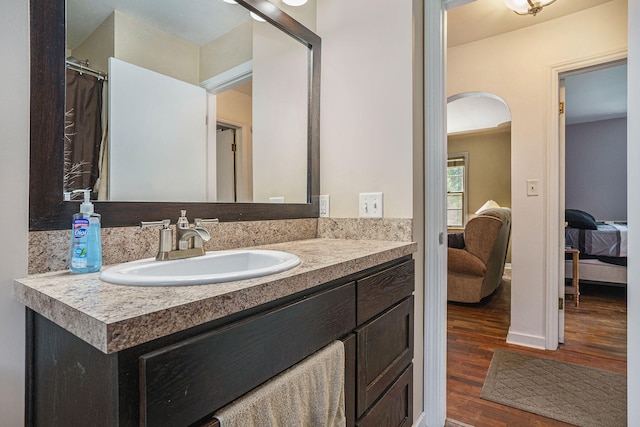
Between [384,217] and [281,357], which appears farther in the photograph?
[384,217]

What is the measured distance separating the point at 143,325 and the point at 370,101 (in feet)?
4.43

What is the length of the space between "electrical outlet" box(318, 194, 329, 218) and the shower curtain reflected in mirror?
3.22ft

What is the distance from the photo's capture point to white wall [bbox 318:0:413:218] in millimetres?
1439

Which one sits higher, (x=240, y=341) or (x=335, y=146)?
(x=335, y=146)

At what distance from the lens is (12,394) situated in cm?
72

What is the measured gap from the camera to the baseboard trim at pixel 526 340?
245cm

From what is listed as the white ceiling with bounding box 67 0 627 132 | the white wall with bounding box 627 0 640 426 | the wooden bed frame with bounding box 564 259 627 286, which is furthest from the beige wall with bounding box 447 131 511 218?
the white wall with bounding box 627 0 640 426

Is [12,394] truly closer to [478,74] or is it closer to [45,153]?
[45,153]

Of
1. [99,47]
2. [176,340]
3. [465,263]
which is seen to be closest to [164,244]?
[176,340]

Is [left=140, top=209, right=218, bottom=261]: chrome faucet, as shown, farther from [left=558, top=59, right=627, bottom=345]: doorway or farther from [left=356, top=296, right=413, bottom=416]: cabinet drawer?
[left=558, top=59, right=627, bottom=345]: doorway

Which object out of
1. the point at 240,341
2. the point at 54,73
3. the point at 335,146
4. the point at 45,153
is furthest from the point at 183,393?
the point at 335,146

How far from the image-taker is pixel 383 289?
1.15 meters

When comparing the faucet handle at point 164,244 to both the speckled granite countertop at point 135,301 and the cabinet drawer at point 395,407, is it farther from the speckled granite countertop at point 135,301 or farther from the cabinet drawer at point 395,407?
the cabinet drawer at point 395,407

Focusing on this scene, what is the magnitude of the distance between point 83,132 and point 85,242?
32 centimetres
